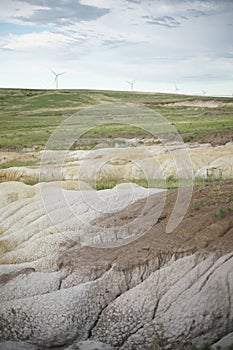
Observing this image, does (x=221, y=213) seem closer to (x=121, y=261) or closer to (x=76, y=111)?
(x=121, y=261)

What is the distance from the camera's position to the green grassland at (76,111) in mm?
26297

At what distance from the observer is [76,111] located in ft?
116

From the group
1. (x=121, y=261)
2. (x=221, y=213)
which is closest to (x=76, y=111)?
(x=221, y=213)

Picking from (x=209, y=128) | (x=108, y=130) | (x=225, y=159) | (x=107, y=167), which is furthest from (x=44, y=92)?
(x=225, y=159)

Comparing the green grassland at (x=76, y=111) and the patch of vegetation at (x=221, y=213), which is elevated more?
the green grassland at (x=76, y=111)

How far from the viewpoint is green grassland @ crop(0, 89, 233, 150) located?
26.3 metres

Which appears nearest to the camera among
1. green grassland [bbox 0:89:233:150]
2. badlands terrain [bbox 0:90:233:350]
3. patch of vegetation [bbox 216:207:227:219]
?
badlands terrain [bbox 0:90:233:350]

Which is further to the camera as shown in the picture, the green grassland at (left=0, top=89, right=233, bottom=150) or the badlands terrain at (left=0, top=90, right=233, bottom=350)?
the green grassland at (left=0, top=89, right=233, bottom=150)

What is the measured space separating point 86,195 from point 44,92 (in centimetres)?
2244

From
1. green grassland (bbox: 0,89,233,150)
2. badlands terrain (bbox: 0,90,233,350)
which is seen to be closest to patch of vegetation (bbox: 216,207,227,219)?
badlands terrain (bbox: 0,90,233,350)

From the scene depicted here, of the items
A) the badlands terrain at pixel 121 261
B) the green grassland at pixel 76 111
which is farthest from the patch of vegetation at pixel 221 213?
the green grassland at pixel 76 111

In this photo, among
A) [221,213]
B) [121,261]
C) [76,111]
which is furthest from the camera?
[76,111]

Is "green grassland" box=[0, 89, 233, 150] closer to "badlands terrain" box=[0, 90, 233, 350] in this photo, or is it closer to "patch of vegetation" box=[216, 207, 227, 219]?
"badlands terrain" box=[0, 90, 233, 350]

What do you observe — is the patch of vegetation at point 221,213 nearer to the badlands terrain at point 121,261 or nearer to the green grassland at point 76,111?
the badlands terrain at point 121,261
